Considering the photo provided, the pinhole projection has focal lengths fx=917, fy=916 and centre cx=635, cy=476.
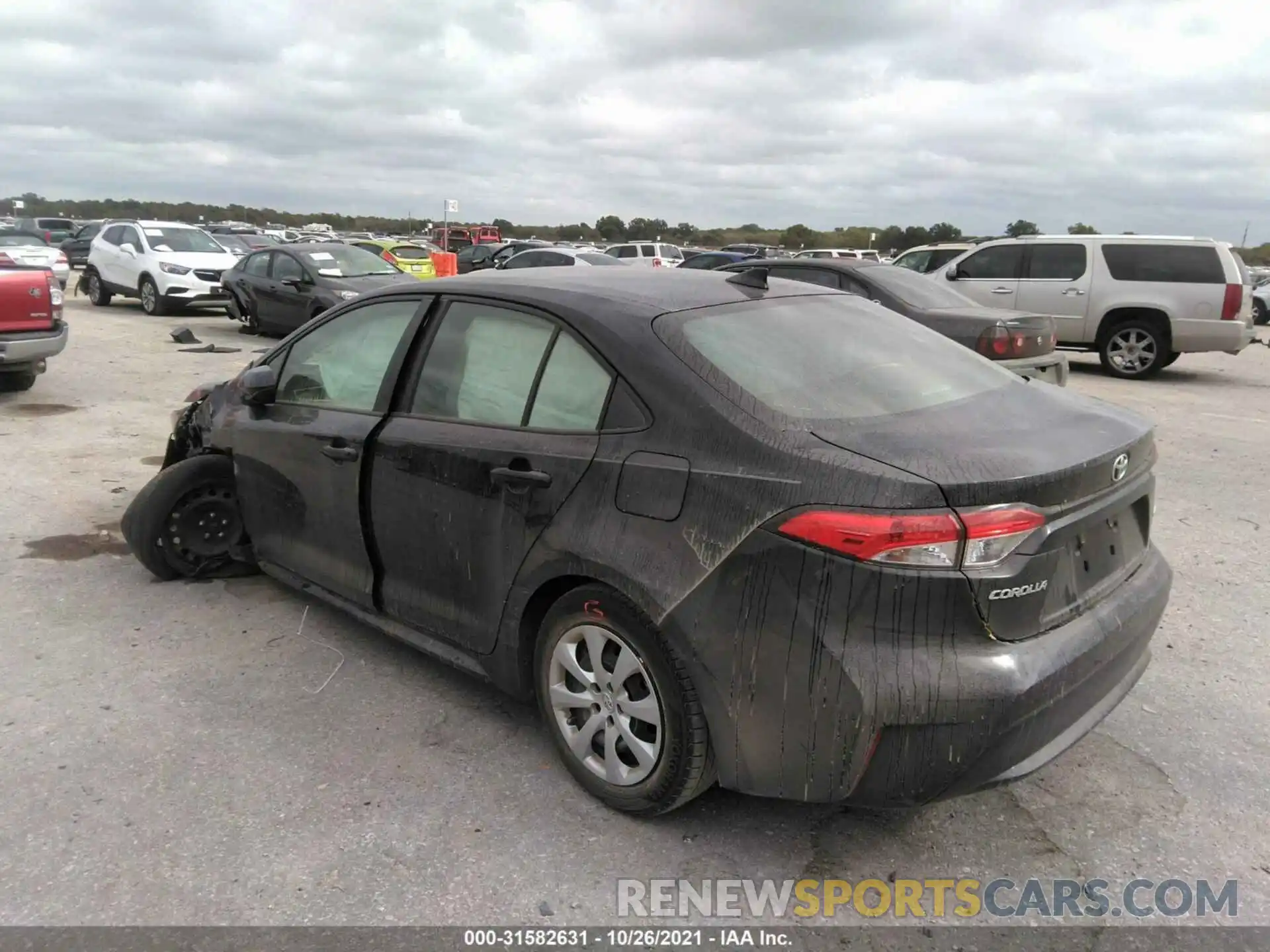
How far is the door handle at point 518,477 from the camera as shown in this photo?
2.89 m

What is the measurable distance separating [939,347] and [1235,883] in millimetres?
1936

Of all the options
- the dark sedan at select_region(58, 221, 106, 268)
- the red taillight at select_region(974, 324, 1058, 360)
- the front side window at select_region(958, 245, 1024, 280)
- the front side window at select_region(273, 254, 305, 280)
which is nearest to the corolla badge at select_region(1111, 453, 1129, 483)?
the red taillight at select_region(974, 324, 1058, 360)

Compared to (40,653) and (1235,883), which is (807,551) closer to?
(1235,883)

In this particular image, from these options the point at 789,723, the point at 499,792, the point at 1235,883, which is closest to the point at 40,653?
the point at 499,792

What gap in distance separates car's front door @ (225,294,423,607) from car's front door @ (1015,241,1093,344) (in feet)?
36.9

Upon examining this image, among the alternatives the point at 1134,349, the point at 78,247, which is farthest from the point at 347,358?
the point at 78,247

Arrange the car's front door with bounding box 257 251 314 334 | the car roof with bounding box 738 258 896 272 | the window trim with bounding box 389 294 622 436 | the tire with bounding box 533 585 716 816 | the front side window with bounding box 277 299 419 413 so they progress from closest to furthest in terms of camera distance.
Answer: the tire with bounding box 533 585 716 816 → the window trim with bounding box 389 294 622 436 → the front side window with bounding box 277 299 419 413 → the car roof with bounding box 738 258 896 272 → the car's front door with bounding box 257 251 314 334

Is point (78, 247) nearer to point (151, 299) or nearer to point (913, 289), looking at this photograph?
point (151, 299)

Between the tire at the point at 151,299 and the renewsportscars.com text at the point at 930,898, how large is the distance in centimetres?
1791

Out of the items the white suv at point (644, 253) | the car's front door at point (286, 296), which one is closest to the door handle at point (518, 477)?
the car's front door at point (286, 296)

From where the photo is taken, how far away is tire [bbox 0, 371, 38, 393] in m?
9.62

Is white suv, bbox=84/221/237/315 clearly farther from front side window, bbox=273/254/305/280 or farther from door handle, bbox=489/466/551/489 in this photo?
door handle, bbox=489/466/551/489

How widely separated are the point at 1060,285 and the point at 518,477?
1187 centimetres

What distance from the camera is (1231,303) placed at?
11773 millimetres
